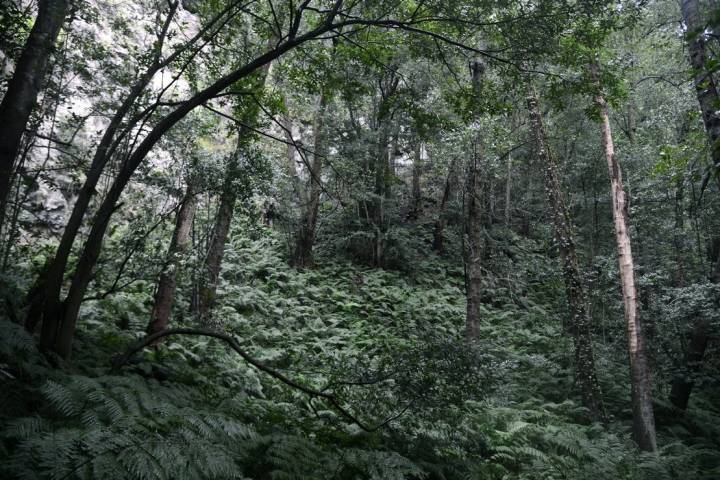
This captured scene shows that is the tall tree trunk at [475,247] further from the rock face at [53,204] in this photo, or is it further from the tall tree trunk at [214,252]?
the rock face at [53,204]

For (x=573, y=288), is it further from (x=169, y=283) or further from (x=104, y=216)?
(x=104, y=216)

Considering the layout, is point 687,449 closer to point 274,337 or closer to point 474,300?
point 474,300

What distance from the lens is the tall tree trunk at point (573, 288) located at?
29.8 feet

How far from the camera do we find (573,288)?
31.6 feet

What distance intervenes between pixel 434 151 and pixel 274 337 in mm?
8062

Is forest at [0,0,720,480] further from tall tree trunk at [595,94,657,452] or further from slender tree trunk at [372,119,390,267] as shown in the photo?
slender tree trunk at [372,119,390,267]

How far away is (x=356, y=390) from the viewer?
488 cm

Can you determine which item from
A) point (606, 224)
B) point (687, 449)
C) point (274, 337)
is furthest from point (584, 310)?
point (606, 224)

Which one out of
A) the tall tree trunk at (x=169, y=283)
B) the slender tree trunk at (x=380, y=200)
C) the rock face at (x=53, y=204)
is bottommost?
the tall tree trunk at (x=169, y=283)

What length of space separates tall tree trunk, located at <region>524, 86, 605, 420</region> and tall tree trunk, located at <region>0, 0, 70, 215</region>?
28.3 ft

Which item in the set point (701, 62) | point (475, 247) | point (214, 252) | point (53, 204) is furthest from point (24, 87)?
point (53, 204)

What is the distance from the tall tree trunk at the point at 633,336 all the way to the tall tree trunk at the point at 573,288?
66 cm

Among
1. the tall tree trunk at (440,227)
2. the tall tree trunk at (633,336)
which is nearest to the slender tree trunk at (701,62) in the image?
the tall tree trunk at (633,336)

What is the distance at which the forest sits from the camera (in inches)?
153
